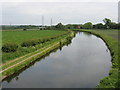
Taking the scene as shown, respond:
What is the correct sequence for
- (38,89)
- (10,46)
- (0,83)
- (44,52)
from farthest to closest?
(44,52)
(10,46)
(0,83)
(38,89)

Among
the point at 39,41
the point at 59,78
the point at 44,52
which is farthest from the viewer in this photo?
the point at 39,41

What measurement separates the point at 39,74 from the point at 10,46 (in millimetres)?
5365

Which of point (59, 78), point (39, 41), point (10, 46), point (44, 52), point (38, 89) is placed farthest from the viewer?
point (39, 41)

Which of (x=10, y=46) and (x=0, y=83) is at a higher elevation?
(x=10, y=46)

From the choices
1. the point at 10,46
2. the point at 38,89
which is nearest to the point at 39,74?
the point at 38,89

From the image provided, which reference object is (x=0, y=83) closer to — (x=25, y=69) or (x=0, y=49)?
(x=25, y=69)

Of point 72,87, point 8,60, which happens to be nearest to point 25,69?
point 8,60

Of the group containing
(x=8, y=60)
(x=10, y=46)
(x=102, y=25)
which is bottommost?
(x=8, y=60)

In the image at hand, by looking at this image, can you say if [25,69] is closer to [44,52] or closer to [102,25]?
[44,52]

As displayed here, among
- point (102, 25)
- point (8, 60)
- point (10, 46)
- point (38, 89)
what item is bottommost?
point (38, 89)

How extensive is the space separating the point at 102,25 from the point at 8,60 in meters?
92.4

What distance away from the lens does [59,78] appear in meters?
10.9

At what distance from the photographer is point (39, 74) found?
39.4ft

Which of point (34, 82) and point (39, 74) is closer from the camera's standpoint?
point (34, 82)
